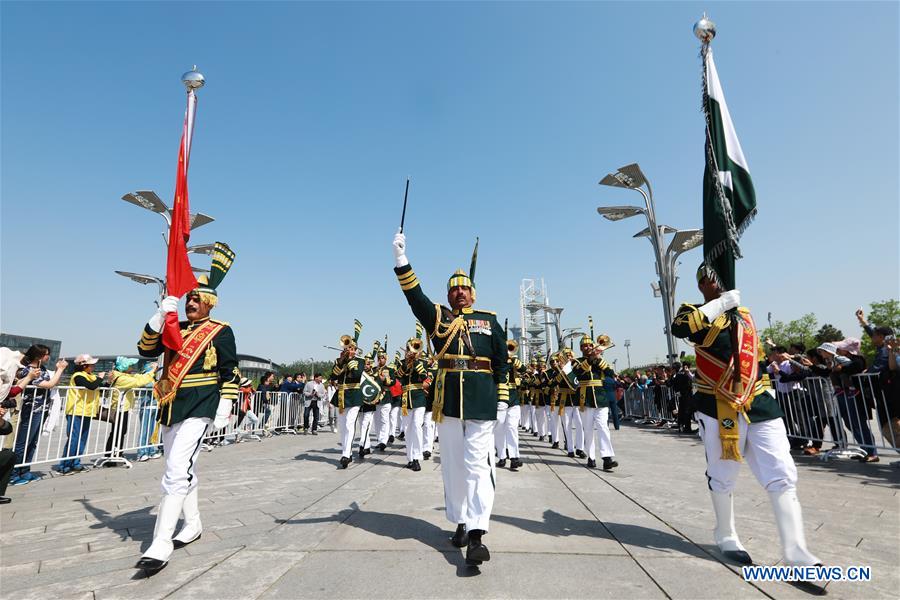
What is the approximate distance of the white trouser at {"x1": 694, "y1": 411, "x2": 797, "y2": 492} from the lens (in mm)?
3436

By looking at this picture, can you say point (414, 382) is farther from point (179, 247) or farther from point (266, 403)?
point (266, 403)

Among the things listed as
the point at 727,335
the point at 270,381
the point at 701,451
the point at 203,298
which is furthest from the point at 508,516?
the point at 270,381

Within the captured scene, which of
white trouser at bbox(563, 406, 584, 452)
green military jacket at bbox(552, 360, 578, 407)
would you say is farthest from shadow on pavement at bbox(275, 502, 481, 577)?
white trouser at bbox(563, 406, 584, 452)

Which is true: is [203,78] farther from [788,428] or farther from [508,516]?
[788,428]

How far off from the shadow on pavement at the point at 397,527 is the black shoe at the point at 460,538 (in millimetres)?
50

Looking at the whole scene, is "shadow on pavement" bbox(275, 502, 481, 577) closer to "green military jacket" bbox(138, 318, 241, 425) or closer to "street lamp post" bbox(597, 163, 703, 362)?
"green military jacket" bbox(138, 318, 241, 425)

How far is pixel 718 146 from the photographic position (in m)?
4.32

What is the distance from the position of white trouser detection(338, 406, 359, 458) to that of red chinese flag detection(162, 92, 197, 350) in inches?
190

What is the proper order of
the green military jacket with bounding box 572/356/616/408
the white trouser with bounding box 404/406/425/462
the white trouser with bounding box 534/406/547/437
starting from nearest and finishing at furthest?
1. the green military jacket with bounding box 572/356/616/408
2. the white trouser with bounding box 404/406/425/462
3. the white trouser with bounding box 534/406/547/437

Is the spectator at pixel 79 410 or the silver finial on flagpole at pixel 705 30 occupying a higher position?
the silver finial on flagpole at pixel 705 30

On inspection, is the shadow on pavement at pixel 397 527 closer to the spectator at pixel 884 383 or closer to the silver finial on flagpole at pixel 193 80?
the silver finial on flagpole at pixel 193 80

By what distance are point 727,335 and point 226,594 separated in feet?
13.8

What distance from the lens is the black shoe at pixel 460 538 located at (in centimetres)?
383

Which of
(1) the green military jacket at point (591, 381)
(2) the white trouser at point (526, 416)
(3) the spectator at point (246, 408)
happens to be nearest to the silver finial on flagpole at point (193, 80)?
(1) the green military jacket at point (591, 381)
